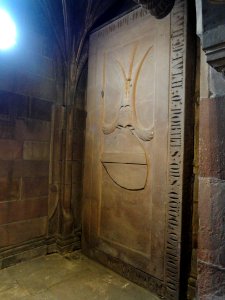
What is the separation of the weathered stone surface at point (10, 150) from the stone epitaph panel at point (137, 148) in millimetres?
751

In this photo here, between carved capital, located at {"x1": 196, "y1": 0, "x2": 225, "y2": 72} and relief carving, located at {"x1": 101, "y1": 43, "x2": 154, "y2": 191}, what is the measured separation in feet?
3.91

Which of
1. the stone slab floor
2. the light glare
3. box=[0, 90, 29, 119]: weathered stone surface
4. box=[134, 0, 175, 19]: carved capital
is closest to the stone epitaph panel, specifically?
the stone slab floor

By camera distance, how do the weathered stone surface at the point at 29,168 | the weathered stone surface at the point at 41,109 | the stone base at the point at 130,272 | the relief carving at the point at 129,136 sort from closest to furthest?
the stone base at the point at 130,272 < the relief carving at the point at 129,136 < the weathered stone surface at the point at 29,168 < the weathered stone surface at the point at 41,109

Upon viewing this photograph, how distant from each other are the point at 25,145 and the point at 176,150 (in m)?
1.62

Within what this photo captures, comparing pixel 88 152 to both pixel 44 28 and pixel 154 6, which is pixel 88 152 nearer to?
pixel 44 28

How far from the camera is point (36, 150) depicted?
107 inches

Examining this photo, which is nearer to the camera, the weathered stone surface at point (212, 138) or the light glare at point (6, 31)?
the weathered stone surface at point (212, 138)

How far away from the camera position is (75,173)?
2.98 metres

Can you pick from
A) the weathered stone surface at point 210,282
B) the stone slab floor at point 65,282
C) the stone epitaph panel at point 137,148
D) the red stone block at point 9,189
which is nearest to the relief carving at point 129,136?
the stone epitaph panel at point 137,148

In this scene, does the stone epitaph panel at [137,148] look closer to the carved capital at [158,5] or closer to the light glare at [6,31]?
the carved capital at [158,5]

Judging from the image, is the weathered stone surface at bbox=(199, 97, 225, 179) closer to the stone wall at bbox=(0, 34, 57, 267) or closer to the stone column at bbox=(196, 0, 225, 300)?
the stone column at bbox=(196, 0, 225, 300)

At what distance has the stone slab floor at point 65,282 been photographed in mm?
1974

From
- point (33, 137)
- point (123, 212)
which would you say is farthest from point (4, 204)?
point (123, 212)

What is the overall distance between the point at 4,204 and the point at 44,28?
202 cm
